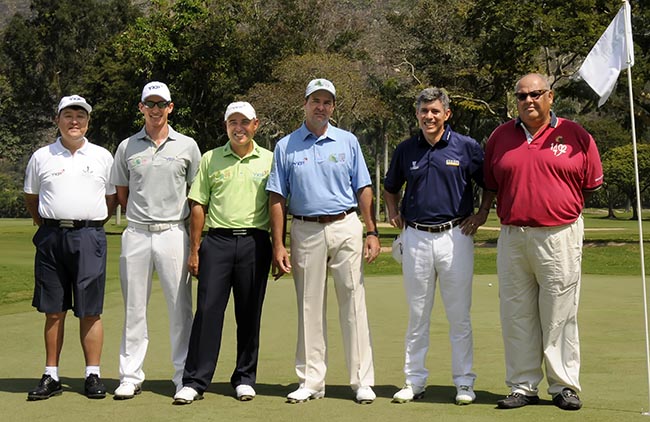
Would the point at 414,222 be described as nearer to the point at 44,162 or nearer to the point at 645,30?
the point at 44,162

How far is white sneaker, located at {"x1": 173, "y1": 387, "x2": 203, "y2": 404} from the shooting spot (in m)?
6.24

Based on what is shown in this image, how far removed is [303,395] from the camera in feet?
20.8

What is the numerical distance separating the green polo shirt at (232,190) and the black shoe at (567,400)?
7.71 feet

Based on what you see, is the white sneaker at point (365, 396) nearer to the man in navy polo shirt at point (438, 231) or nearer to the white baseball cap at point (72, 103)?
the man in navy polo shirt at point (438, 231)

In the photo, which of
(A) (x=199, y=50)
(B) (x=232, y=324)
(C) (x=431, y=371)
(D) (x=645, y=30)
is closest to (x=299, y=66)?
(A) (x=199, y=50)

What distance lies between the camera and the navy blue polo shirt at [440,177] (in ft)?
21.2

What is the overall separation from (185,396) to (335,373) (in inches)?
63.4

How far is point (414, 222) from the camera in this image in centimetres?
655

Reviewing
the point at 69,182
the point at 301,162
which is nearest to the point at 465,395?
the point at 301,162

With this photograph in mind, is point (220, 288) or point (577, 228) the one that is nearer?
point (577, 228)

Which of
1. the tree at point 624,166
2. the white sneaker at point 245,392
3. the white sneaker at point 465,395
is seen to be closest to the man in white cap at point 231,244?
the white sneaker at point 245,392

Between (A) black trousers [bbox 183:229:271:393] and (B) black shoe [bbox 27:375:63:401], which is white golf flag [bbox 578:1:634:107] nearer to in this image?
(A) black trousers [bbox 183:229:271:393]

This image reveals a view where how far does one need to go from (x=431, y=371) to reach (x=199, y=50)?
35.0 m

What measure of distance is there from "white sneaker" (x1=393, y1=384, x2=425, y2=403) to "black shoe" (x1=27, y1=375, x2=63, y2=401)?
7.93 ft
